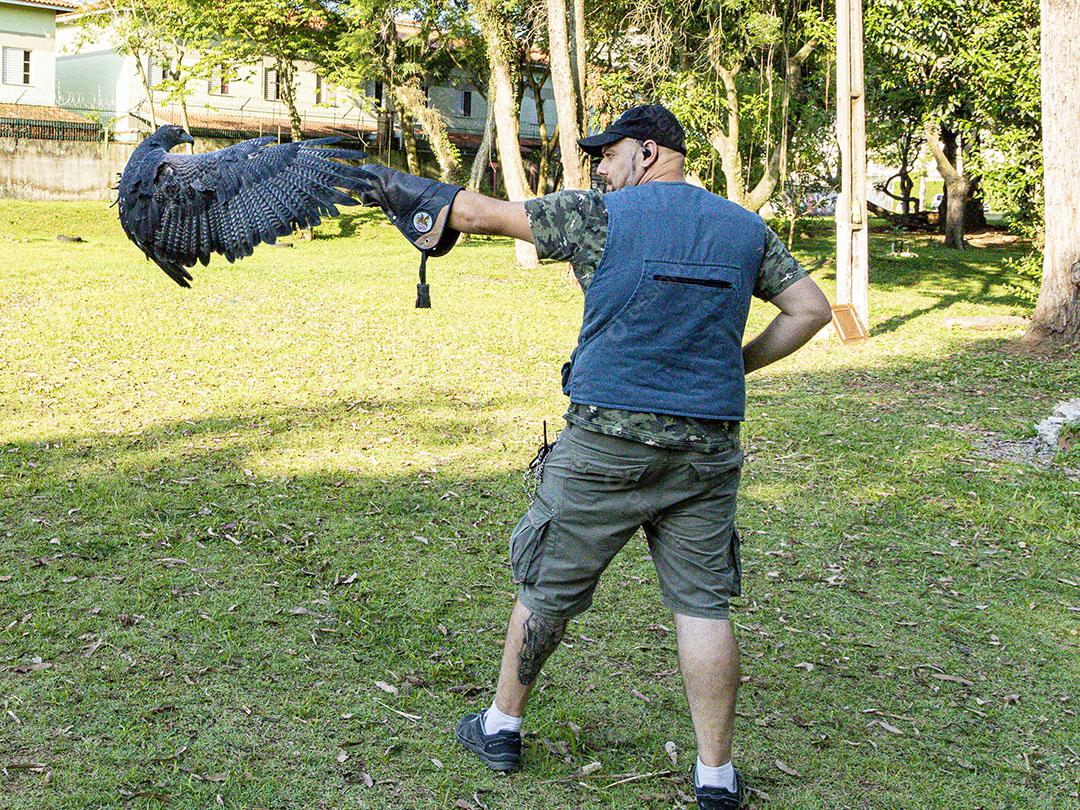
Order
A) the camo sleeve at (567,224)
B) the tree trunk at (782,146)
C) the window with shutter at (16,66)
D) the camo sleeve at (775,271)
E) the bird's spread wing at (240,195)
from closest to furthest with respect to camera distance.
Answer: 1. the camo sleeve at (567,224)
2. the bird's spread wing at (240,195)
3. the camo sleeve at (775,271)
4. the tree trunk at (782,146)
5. the window with shutter at (16,66)

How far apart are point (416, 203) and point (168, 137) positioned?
0.89m

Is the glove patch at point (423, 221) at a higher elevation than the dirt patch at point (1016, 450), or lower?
higher

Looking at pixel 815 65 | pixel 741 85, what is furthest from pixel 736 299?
pixel 815 65

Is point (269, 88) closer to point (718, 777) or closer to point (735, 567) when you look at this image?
point (735, 567)

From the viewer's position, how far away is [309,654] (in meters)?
4.54

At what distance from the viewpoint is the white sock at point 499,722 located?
12.0 ft

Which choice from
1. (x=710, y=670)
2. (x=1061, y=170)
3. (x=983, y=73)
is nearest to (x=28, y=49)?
(x=983, y=73)

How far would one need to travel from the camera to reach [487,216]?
3.15 metres

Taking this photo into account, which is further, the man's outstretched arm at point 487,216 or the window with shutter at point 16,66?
the window with shutter at point 16,66

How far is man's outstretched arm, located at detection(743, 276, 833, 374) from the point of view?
337 cm

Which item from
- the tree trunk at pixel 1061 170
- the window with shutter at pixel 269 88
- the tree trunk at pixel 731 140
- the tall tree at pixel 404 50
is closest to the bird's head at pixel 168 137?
the tree trunk at pixel 1061 170

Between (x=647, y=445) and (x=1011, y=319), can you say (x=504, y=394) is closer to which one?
(x=647, y=445)

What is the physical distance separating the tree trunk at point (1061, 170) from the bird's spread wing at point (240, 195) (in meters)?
11.1

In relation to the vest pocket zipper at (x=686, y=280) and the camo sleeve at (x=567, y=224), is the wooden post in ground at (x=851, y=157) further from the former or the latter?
the camo sleeve at (x=567, y=224)
